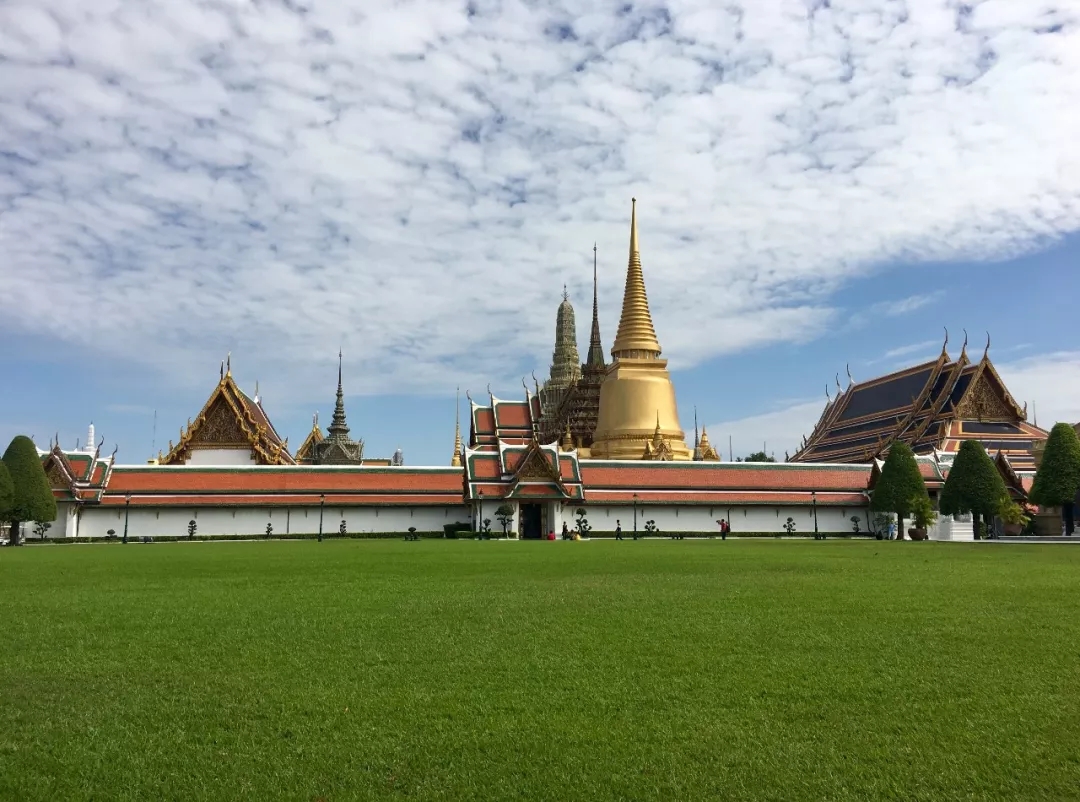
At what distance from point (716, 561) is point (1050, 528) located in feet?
103

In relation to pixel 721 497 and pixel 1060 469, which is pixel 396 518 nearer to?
pixel 721 497

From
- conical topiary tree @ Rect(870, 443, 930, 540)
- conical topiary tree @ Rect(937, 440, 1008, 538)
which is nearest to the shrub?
conical topiary tree @ Rect(870, 443, 930, 540)

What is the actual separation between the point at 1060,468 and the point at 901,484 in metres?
6.48

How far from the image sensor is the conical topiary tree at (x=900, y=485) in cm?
4169

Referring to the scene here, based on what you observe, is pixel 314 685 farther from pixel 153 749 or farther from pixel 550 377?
pixel 550 377

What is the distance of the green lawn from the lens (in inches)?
195

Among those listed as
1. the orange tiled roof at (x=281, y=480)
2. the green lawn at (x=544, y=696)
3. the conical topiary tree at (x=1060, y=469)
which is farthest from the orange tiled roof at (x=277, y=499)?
the green lawn at (x=544, y=696)

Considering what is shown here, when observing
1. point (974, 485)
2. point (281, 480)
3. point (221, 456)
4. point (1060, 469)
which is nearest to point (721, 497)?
point (974, 485)

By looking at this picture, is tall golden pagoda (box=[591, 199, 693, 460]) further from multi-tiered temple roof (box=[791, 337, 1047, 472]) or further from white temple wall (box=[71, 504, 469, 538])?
white temple wall (box=[71, 504, 469, 538])

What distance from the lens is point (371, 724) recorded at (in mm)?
5914

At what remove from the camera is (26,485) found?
122 ft

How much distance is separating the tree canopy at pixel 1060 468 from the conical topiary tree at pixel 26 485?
1676 inches

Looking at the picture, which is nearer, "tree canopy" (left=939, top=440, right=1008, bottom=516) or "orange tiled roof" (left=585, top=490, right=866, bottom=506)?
"tree canopy" (left=939, top=440, right=1008, bottom=516)

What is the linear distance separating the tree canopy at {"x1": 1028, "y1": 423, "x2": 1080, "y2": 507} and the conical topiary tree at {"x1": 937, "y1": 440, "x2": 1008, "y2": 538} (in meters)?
1.79
